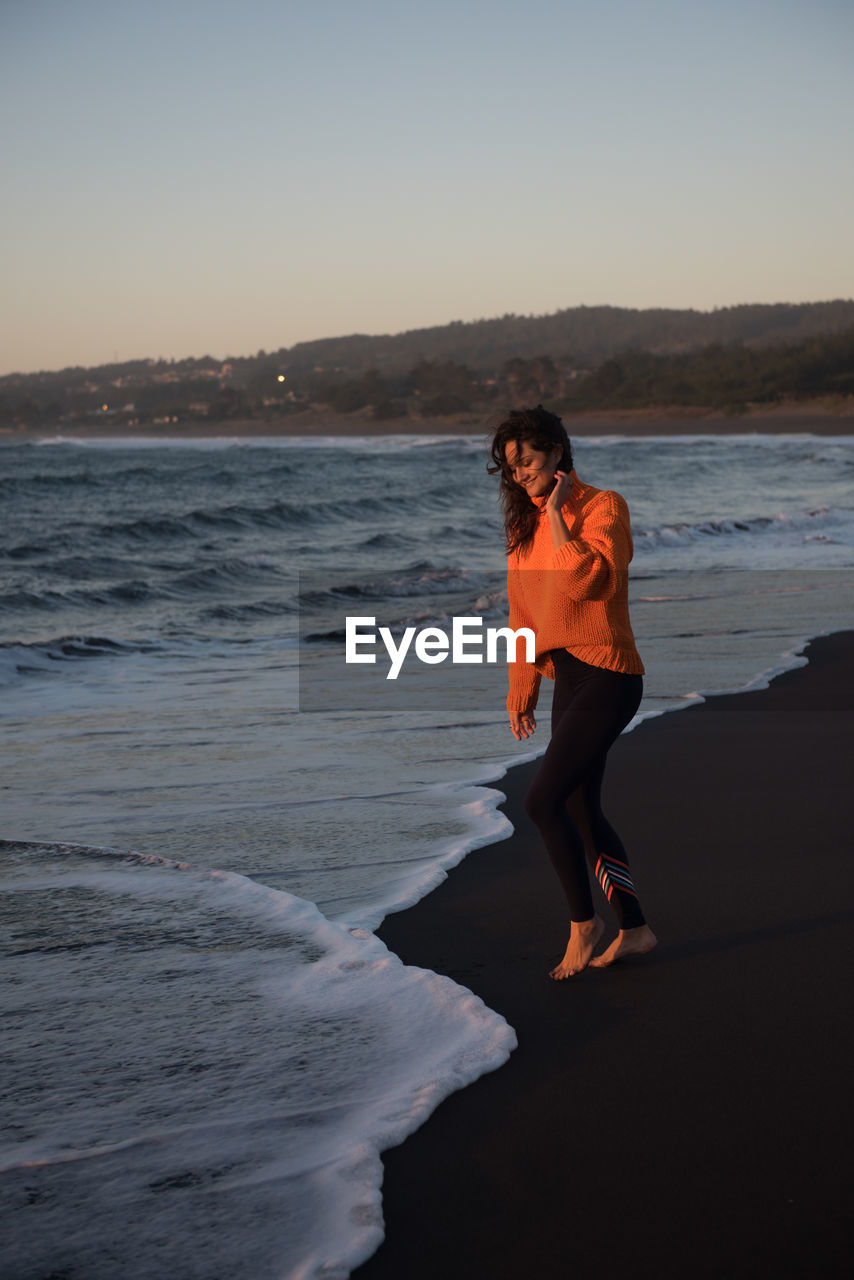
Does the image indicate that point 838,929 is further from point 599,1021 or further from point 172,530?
point 172,530

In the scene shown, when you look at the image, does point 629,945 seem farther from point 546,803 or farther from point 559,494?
point 559,494

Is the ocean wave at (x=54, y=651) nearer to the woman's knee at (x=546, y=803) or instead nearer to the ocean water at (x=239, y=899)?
the ocean water at (x=239, y=899)

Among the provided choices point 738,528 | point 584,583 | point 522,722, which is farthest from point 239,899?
point 738,528

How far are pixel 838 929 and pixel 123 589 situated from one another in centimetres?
1551

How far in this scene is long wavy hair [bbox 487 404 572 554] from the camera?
357 cm

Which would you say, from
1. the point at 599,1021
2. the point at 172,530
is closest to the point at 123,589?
the point at 172,530

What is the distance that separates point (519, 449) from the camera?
11.8ft

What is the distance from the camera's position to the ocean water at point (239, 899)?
2.57 meters

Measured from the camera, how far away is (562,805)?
11.8 ft

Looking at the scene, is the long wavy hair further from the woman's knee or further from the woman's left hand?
the woman's knee

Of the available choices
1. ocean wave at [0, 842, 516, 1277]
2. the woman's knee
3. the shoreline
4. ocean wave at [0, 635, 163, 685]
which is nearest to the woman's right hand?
the woman's knee

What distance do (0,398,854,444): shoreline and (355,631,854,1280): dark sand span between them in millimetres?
51188
